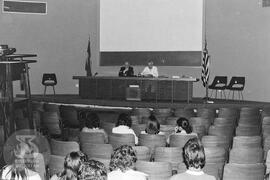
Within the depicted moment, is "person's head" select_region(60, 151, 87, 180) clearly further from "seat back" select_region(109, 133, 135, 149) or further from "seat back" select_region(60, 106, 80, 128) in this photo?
"seat back" select_region(60, 106, 80, 128)

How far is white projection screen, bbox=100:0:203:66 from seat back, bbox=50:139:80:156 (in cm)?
970

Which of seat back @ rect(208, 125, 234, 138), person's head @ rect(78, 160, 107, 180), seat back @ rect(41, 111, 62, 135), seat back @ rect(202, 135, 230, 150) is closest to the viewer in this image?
person's head @ rect(78, 160, 107, 180)

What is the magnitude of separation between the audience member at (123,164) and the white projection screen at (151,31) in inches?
432

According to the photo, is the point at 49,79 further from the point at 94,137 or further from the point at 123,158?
the point at 123,158

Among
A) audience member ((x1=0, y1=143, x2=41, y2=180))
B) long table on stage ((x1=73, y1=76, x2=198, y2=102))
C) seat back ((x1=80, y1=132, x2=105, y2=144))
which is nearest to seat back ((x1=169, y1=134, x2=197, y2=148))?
seat back ((x1=80, y1=132, x2=105, y2=144))

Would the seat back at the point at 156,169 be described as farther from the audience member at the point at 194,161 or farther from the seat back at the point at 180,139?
the seat back at the point at 180,139

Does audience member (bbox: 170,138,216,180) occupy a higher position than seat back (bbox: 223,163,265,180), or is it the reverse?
audience member (bbox: 170,138,216,180)

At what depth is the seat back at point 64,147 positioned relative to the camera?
209 inches

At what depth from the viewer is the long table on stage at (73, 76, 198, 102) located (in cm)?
1291

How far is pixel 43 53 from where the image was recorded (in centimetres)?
1544

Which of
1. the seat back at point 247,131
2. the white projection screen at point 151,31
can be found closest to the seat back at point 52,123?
the seat back at point 247,131

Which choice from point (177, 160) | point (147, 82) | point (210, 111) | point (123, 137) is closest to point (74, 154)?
point (177, 160)

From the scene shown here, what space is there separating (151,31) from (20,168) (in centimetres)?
1216

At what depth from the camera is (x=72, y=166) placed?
345cm
